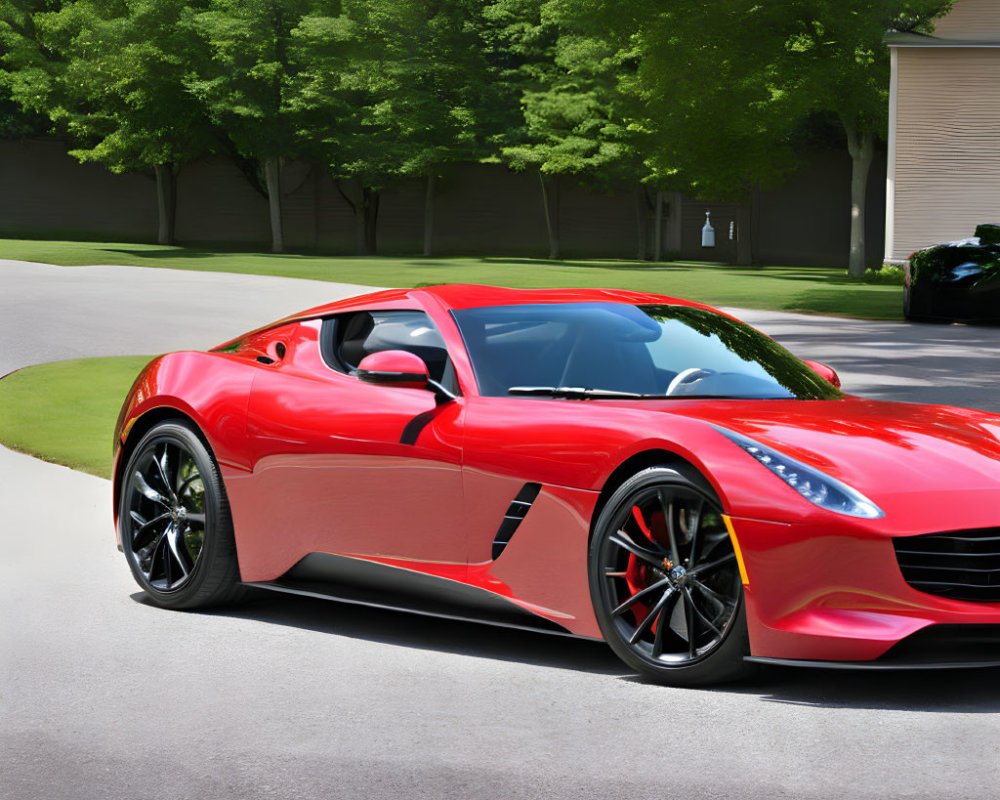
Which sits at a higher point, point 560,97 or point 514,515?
point 560,97

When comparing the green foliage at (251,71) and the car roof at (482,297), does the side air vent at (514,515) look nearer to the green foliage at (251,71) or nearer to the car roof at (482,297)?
the car roof at (482,297)

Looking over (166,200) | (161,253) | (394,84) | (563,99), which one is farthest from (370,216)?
(161,253)

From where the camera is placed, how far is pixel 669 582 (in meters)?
5.02

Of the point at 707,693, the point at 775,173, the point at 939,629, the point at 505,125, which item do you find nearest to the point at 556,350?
the point at 707,693

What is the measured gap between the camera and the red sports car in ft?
15.4

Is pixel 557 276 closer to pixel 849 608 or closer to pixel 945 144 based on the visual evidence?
pixel 945 144

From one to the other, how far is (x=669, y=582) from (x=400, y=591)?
121cm

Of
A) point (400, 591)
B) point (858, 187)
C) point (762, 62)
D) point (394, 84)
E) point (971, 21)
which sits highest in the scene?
point (971, 21)

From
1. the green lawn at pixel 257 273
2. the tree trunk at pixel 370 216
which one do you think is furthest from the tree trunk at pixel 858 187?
the tree trunk at pixel 370 216

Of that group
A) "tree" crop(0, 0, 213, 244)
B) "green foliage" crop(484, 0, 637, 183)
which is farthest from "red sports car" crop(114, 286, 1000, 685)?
"tree" crop(0, 0, 213, 244)

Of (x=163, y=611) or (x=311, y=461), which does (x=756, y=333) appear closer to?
(x=311, y=461)

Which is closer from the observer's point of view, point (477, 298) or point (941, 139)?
point (477, 298)

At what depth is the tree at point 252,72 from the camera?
50750 mm

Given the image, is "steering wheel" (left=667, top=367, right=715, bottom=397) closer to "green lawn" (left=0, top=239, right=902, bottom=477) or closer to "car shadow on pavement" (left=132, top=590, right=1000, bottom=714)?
"car shadow on pavement" (left=132, top=590, right=1000, bottom=714)
